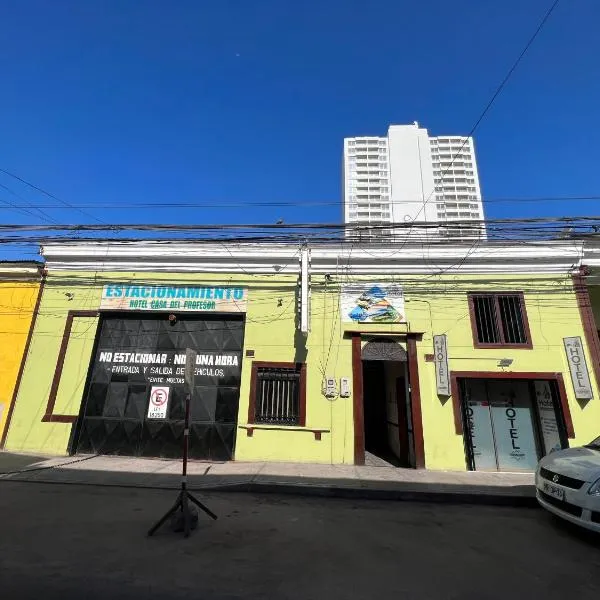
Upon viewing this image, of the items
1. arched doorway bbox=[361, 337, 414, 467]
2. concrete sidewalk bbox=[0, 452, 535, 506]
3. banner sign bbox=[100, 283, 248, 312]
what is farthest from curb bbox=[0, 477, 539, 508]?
banner sign bbox=[100, 283, 248, 312]

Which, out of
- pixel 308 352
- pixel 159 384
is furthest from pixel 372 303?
pixel 159 384

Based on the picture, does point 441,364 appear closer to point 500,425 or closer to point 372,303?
point 500,425

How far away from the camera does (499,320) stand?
33.2ft

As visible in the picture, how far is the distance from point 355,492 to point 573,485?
11.7 feet

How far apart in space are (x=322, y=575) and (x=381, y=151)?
3133 centimetres

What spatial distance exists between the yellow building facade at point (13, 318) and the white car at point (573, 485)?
12.5m

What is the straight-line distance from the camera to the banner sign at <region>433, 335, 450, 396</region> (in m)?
9.62

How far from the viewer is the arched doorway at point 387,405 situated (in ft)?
33.2

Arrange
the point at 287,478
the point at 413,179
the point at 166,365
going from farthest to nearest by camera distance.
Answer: the point at 413,179, the point at 166,365, the point at 287,478

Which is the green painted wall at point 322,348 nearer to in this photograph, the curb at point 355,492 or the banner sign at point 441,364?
the banner sign at point 441,364

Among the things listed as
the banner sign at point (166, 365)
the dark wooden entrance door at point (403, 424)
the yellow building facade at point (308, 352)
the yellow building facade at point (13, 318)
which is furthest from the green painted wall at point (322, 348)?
the dark wooden entrance door at point (403, 424)

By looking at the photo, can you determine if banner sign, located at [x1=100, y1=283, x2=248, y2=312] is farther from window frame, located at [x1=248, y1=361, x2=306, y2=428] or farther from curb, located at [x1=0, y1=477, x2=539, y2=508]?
curb, located at [x1=0, y1=477, x2=539, y2=508]

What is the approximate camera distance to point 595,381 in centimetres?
941

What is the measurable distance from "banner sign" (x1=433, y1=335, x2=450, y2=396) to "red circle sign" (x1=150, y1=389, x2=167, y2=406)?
740 centimetres
